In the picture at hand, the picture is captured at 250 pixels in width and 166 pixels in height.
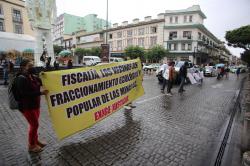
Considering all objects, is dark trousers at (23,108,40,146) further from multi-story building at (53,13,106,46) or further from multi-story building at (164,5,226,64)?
multi-story building at (53,13,106,46)

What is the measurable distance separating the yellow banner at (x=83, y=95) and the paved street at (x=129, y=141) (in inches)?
17.4

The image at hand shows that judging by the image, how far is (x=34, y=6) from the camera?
53.6ft

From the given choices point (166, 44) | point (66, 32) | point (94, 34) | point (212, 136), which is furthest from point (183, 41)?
point (66, 32)

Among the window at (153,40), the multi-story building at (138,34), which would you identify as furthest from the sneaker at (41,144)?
the window at (153,40)

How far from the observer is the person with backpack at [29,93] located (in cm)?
328

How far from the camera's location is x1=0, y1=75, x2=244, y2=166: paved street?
3412mm

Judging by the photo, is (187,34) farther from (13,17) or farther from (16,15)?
(13,17)

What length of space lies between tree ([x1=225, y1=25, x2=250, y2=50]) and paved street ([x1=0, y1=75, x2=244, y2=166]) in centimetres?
3475

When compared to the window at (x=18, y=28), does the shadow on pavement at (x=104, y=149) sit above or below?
below

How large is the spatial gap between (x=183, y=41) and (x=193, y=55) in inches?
180

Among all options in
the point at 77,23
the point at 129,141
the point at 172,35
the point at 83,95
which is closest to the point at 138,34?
the point at 172,35

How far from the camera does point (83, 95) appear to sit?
4219 millimetres

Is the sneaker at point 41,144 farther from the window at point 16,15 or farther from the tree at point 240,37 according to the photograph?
the window at point 16,15

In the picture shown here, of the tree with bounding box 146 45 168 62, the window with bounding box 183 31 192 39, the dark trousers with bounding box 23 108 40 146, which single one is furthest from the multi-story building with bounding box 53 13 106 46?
the dark trousers with bounding box 23 108 40 146
